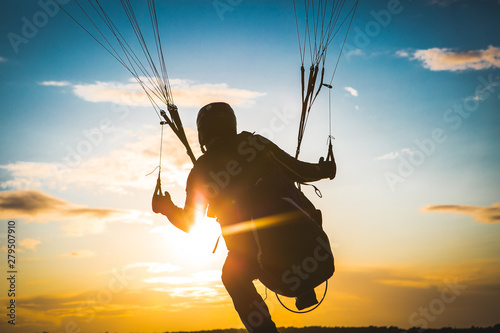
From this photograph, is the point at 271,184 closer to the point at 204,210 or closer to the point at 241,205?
the point at 241,205

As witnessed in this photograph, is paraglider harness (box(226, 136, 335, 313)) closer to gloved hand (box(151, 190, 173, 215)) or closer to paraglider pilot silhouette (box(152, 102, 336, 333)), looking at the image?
paraglider pilot silhouette (box(152, 102, 336, 333))

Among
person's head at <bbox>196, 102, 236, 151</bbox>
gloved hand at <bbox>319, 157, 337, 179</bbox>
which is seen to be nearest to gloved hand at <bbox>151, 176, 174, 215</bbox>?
person's head at <bbox>196, 102, 236, 151</bbox>

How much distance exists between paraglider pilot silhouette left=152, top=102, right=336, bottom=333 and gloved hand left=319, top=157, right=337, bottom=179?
0.03 metres

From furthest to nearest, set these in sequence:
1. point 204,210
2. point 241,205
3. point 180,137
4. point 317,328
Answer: point 317,328, point 180,137, point 204,210, point 241,205

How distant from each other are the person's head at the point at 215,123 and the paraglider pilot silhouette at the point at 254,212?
0.01 m

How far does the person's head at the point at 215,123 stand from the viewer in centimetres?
475

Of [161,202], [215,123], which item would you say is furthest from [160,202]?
[215,123]

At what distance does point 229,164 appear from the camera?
15.0 feet

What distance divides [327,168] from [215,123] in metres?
1.50

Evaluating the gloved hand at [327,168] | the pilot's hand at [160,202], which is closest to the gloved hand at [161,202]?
the pilot's hand at [160,202]

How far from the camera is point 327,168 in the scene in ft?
17.1

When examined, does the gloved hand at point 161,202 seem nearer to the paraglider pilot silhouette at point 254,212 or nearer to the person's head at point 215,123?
the paraglider pilot silhouette at point 254,212

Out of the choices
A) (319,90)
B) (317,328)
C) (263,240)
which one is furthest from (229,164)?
(317,328)

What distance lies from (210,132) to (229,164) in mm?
474
